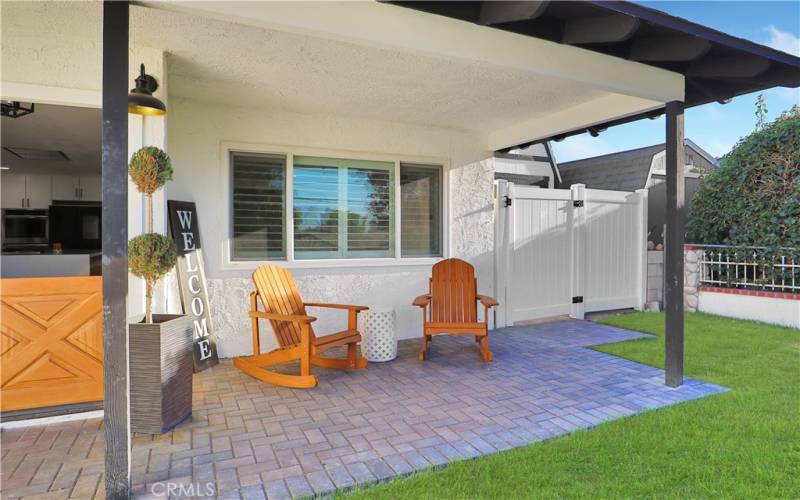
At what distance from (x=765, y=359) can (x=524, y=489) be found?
12.7 feet

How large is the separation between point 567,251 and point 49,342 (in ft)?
20.8

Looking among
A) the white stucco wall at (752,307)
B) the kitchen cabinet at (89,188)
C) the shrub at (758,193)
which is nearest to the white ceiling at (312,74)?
the shrub at (758,193)

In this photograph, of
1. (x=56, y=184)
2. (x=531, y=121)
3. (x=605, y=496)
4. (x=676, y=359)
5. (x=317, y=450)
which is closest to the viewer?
(x=605, y=496)

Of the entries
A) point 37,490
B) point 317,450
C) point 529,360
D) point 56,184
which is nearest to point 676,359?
point 529,360

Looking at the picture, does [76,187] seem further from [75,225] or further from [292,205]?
[292,205]

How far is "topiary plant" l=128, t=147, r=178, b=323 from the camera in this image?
9.37ft

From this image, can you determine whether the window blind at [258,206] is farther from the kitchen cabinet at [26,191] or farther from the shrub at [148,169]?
the kitchen cabinet at [26,191]

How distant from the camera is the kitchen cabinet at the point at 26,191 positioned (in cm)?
783

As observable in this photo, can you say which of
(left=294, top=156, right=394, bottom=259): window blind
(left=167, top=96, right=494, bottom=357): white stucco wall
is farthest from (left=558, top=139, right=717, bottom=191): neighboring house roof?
(left=294, top=156, right=394, bottom=259): window blind

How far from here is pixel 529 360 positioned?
464cm

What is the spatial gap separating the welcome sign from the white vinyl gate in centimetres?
377

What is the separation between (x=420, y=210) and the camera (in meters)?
5.97

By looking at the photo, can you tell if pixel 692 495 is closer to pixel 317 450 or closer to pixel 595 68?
pixel 317 450

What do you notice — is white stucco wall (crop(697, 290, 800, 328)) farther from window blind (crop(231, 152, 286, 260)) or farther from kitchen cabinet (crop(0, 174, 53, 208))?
kitchen cabinet (crop(0, 174, 53, 208))
